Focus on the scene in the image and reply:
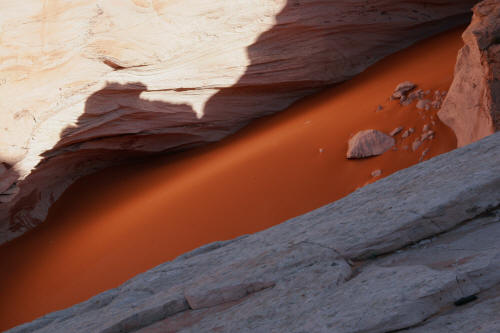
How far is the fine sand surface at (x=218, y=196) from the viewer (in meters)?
4.25

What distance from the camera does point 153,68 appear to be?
21.5 ft

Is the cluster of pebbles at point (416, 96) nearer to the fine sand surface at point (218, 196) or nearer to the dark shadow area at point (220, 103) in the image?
the fine sand surface at point (218, 196)

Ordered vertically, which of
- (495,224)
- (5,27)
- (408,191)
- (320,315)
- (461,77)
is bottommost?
(320,315)

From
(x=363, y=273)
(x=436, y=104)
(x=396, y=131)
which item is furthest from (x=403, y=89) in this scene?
(x=363, y=273)

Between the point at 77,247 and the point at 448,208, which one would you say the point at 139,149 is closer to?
the point at 77,247

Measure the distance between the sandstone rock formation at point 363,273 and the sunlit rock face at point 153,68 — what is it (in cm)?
425

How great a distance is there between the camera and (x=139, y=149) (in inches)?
286

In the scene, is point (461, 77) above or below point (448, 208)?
above

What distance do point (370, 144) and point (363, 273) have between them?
269 centimetres

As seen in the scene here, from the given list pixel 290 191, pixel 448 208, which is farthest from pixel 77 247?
pixel 448 208

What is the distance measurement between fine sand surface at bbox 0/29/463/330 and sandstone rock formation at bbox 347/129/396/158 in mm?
96

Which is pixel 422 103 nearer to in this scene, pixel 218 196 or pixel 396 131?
pixel 396 131

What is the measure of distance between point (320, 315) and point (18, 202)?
604 cm

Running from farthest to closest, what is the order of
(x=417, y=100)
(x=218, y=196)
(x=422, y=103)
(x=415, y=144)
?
(x=218, y=196)
(x=417, y=100)
(x=422, y=103)
(x=415, y=144)
